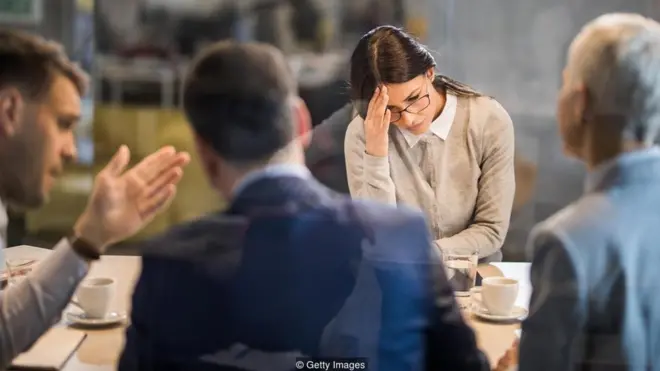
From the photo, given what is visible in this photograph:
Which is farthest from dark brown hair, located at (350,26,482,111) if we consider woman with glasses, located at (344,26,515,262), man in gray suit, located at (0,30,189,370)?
man in gray suit, located at (0,30,189,370)

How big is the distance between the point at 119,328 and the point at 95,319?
0.05 m

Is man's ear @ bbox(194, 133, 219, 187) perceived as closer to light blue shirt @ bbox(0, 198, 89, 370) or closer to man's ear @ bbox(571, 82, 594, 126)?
light blue shirt @ bbox(0, 198, 89, 370)

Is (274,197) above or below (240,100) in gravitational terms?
below

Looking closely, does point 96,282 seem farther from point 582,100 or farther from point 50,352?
point 582,100

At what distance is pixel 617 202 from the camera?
106 cm

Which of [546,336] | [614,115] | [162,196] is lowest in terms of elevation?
[546,336]

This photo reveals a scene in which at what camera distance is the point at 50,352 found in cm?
107

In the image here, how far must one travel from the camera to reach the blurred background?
3.37 feet

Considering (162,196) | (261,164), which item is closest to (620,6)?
(261,164)

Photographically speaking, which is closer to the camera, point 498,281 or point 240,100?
point 240,100

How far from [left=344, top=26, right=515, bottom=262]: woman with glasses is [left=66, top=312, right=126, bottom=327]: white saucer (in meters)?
0.36

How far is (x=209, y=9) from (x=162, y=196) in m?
0.25

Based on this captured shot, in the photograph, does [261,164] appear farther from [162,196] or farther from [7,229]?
[7,229]

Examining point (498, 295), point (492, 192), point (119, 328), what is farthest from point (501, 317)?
point (119, 328)
